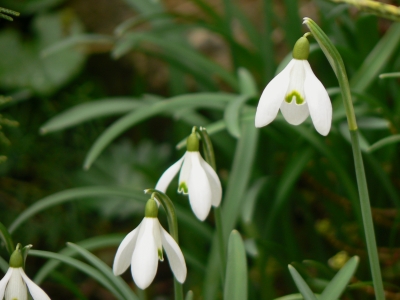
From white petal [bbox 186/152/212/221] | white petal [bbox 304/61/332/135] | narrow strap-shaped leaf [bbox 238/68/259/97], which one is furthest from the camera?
narrow strap-shaped leaf [bbox 238/68/259/97]

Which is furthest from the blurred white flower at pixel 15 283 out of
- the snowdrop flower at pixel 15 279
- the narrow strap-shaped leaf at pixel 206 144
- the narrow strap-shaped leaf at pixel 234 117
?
the narrow strap-shaped leaf at pixel 234 117

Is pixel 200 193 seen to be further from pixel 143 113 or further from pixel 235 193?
pixel 143 113

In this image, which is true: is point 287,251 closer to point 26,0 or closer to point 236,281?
point 236,281

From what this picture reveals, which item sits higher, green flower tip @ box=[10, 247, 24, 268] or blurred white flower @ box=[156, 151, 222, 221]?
blurred white flower @ box=[156, 151, 222, 221]

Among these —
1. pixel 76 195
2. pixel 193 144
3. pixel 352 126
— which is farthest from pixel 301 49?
pixel 76 195

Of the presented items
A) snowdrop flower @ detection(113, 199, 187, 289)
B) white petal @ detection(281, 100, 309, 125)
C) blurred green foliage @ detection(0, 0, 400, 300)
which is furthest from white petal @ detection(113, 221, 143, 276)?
blurred green foliage @ detection(0, 0, 400, 300)

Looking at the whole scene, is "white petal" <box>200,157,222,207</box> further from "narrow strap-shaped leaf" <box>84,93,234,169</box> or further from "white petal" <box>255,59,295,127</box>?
"narrow strap-shaped leaf" <box>84,93,234,169</box>

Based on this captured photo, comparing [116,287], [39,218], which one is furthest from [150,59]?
[116,287]
